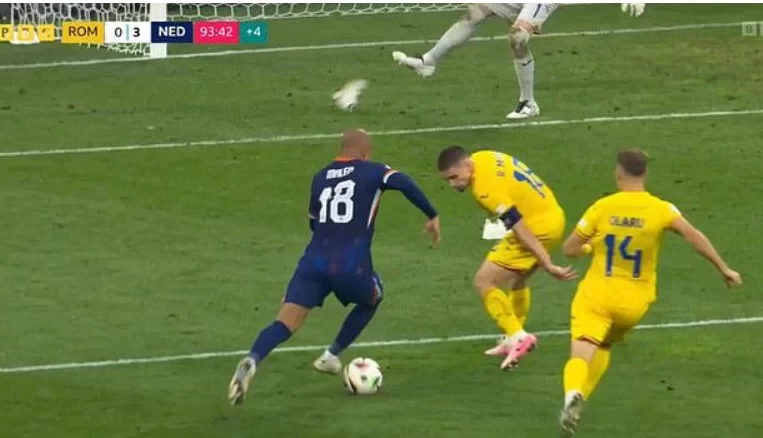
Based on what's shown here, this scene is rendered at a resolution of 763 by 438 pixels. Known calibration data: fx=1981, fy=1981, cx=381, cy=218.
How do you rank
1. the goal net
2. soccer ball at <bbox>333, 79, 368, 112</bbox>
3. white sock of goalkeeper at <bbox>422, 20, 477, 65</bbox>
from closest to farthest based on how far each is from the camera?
soccer ball at <bbox>333, 79, 368, 112</bbox> → white sock of goalkeeper at <bbox>422, 20, 477, 65</bbox> → the goal net

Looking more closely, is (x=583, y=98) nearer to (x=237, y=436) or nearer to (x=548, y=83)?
(x=548, y=83)

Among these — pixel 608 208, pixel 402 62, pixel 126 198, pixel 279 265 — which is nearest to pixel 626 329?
pixel 608 208

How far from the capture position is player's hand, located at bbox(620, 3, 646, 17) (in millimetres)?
29797

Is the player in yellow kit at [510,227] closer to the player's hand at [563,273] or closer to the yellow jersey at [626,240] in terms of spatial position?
the player's hand at [563,273]

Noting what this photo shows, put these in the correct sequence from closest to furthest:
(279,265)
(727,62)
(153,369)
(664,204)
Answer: (664,204) → (153,369) → (279,265) → (727,62)

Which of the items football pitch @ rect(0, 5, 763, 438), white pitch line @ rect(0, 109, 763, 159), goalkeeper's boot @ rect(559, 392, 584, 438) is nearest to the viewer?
goalkeeper's boot @ rect(559, 392, 584, 438)

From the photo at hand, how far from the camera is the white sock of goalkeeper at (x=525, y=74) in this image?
2294 cm

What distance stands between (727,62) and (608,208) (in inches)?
554

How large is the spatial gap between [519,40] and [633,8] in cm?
776

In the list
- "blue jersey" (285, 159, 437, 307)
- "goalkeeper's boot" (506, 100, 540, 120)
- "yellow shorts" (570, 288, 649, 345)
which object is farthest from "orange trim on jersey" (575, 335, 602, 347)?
"goalkeeper's boot" (506, 100, 540, 120)

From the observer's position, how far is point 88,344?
15578 millimetres

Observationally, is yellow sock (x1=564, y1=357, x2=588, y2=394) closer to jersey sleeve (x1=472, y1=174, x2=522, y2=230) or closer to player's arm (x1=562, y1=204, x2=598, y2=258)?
player's arm (x1=562, y1=204, x2=598, y2=258)

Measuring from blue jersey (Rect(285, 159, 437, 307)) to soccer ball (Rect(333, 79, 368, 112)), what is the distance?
990cm

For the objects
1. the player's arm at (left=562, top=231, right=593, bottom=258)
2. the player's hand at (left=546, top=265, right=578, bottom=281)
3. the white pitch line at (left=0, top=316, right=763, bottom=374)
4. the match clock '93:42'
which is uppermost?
the player's arm at (left=562, top=231, right=593, bottom=258)
